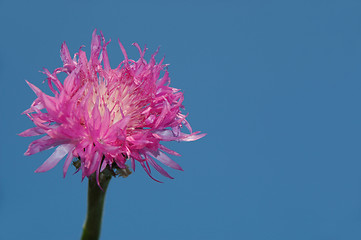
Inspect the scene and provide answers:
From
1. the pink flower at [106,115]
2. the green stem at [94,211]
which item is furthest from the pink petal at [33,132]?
the green stem at [94,211]

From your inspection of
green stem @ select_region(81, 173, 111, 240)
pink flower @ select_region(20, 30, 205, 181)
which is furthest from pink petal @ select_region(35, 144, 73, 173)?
green stem @ select_region(81, 173, 111, 240)

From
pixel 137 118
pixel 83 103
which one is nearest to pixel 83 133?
pixel 83 103

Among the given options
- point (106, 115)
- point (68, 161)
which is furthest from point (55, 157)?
point (106, 115)

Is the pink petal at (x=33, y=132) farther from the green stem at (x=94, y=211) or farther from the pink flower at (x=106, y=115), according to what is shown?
the green stem at (x=94, y=211)

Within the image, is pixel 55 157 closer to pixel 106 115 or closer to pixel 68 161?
pixel 68 161

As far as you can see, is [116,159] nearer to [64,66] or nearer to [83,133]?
[83,133]
